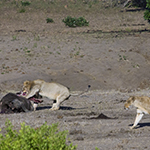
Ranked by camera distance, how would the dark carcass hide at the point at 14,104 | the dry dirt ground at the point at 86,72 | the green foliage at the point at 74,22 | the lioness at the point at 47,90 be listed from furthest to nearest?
the green foliage at the point at 74,22 < the lioness at the point at 47,90 < the dark carcass hide at the point at 14,104 < the dry dirt ground at the point at 86,72

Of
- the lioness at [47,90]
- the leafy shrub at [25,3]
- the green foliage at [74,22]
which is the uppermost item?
the lioness at [47,90]

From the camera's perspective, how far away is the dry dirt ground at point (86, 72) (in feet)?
28.3

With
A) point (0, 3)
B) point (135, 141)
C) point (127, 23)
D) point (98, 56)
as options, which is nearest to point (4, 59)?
point (98, 56)

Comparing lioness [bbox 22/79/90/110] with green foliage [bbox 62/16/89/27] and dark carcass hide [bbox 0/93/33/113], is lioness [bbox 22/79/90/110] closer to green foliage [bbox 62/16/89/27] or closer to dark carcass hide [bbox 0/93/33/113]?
dark carcass hide [bbox 0/93/33/113]

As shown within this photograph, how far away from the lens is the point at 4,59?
2156 centimetres

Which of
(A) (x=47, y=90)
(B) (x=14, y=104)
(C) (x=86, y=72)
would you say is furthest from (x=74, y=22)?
(B) (x=14, y=104)

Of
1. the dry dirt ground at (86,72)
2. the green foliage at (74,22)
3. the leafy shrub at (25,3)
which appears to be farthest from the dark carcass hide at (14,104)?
the leafy shrub at (25,3)

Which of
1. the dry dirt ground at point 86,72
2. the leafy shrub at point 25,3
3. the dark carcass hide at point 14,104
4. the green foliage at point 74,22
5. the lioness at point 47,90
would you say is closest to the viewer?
the dry dirt ground at point 86,72

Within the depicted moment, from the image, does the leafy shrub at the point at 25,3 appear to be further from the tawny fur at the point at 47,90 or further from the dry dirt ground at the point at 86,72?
the tawny fur at the point at 47,90

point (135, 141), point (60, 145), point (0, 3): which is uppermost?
point (60, 145)

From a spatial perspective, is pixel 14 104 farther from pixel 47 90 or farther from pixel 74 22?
pixel 74 22

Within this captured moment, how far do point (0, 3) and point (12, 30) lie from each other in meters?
15.0

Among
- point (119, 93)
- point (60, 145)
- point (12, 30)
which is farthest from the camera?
point (12, 30)

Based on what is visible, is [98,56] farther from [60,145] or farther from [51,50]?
[60,145]
